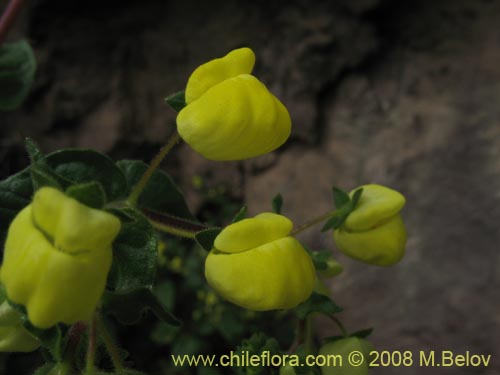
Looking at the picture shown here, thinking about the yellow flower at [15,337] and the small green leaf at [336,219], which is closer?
the yellow flower at [15,337]

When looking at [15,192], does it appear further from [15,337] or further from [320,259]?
[320,259]

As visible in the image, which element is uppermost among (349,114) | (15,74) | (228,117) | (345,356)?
(228,117)

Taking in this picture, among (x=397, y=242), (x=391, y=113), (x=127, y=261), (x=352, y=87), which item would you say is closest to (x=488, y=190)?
(x=391, y=113)

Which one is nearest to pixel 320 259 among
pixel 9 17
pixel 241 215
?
pixel 241 215

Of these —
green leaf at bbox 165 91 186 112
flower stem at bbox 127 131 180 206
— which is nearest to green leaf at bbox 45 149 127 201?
flower stem at bbox 127 131 180 206

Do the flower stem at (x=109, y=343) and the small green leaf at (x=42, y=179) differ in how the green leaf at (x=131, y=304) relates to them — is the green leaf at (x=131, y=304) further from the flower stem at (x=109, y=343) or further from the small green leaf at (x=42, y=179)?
the small green leaf at (x=42, y=179)

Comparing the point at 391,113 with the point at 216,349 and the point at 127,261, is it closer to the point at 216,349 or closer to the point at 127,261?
the point at 216,349

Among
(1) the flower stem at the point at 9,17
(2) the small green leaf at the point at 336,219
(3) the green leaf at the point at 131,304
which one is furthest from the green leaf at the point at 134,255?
(1) the flower stem at the point at 9,17
